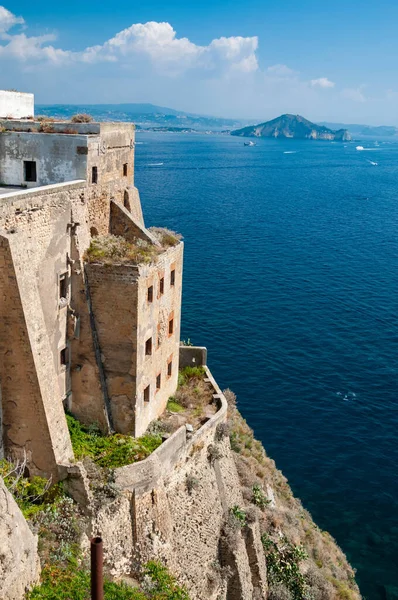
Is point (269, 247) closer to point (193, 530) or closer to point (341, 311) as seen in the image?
point (341, 311)

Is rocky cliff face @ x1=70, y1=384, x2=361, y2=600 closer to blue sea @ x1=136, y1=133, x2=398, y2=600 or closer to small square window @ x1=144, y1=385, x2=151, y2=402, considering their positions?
small square window @ x1=144, y1=385, x2=151, y2=402

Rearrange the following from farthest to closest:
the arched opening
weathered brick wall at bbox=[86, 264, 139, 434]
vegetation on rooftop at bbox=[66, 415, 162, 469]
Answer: the arched opening → weathered brick wall at bbox=[86, 264, 139, 434] → vegetation on rooftop at bbox=[66, 415, 162, 469]

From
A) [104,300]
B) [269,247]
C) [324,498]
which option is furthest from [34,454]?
[269,247]

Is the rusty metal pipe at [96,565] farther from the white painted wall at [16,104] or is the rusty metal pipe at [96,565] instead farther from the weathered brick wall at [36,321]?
the white painted wall at [16,104]

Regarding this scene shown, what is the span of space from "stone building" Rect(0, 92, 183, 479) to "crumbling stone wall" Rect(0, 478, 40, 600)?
529 cm

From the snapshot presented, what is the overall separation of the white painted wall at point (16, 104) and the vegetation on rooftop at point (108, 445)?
56.9 feet

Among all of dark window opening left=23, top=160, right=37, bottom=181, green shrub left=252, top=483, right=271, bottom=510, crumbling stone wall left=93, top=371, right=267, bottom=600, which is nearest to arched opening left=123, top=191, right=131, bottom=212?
dark window opening left=23, top=160, right=37, bottom=181

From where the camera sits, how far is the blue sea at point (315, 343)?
41.6 metres

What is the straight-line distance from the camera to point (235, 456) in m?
35.8

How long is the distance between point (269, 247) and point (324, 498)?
5405 centimetres

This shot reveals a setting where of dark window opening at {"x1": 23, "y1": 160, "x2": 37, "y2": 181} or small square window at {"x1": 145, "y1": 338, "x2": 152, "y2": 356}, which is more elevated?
dark window opening at {"x1": 23, "y1": 160, "x2": 37, "y2": 181}

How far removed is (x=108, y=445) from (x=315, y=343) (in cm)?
3528

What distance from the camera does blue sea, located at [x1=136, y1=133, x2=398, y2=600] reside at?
A: 4156 centimetres

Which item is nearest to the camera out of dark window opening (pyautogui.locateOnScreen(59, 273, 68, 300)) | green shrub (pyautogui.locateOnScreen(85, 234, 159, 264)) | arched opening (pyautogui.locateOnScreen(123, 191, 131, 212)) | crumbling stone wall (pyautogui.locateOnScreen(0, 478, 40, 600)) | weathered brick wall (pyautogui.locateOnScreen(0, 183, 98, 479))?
crumbling stone wall (pyautogui.locateOnScreen(0, 478, 40, 600))
